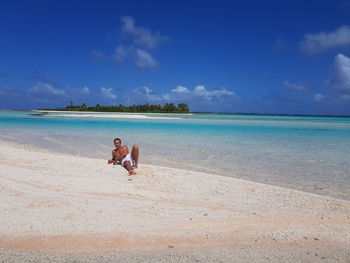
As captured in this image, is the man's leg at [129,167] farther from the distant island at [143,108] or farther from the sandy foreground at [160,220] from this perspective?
the distant island at [143,108]

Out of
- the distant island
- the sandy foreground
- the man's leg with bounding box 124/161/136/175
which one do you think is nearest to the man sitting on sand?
the man's leg with bounding box 124/161/136/175

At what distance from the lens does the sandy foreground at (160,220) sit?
3.64m

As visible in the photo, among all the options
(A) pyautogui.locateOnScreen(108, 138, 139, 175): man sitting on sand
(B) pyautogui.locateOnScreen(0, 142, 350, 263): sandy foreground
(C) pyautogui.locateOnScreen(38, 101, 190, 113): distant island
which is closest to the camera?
(B) pyautogui.locateOnScreen(0, 142, 350, 263): sandy foreground

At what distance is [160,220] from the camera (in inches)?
182

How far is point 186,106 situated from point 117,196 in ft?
375

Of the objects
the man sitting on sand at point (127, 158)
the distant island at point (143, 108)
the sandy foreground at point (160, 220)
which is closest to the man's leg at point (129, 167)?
the man sitting on sand at point (127, 158)

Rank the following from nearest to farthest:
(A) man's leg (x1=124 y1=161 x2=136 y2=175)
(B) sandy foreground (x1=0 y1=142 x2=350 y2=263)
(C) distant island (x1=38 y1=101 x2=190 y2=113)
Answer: (B) sandy foreground (x1=0 y1=142 x2=350 y2=263), (A) man's leg (x1=124 y1=161 x2=136 y2=175), (C) distant island (x1=38 y1=101 x2=190 y2=113)

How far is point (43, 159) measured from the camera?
8609 mm

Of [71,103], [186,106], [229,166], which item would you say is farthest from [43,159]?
[71,103]

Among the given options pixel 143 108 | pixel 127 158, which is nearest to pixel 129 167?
pixel 127 158

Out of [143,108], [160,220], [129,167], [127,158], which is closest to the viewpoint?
[160,220]

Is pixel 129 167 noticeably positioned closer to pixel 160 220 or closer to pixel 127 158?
pixel 127 158

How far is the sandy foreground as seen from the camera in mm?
3637

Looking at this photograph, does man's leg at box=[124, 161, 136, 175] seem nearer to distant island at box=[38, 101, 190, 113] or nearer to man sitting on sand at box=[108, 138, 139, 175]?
Result: man sitting on sand at box=[108, 138, 139, 175]
